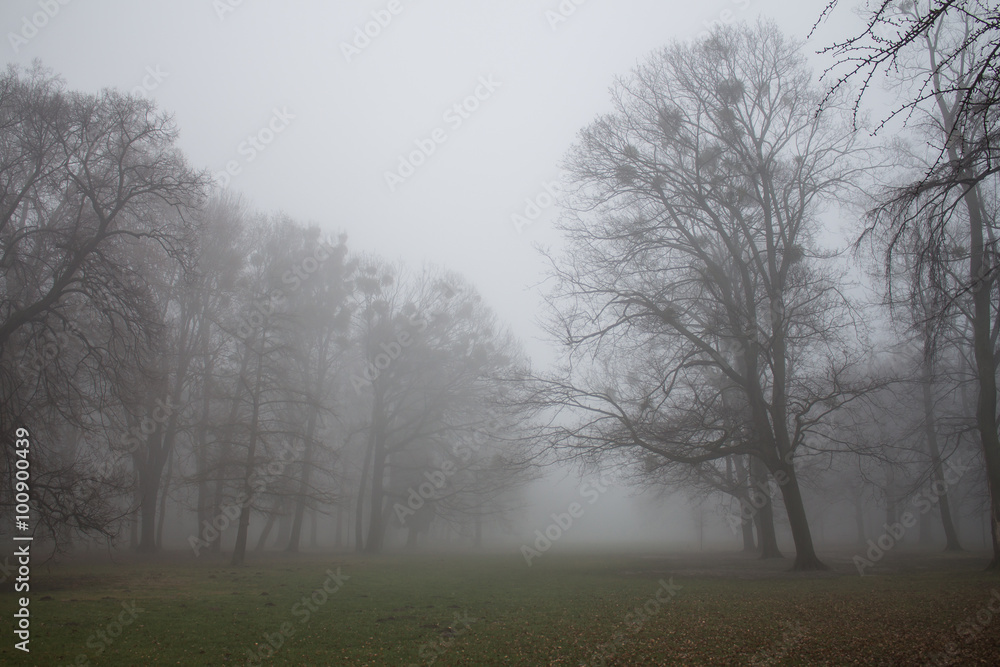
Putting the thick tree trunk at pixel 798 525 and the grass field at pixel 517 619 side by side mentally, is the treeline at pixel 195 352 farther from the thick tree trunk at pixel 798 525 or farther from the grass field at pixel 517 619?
the thick tree trunk at pixel 798 525

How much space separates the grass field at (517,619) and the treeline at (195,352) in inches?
110

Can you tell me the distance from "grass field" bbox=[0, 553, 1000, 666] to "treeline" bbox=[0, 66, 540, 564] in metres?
2.80

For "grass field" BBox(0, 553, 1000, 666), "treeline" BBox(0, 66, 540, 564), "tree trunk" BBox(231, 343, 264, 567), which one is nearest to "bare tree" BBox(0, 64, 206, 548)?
"treeline" BBox(0, 66, 540, 564)

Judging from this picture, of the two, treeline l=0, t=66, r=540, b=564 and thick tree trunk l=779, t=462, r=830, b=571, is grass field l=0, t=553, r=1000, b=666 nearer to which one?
thick tree trunk l=779, t=462, r=830, b=571

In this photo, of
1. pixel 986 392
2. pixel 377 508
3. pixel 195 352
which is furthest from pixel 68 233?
pixel 986 392

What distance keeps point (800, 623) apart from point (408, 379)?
83.0 ft

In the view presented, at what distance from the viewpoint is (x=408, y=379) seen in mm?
31984

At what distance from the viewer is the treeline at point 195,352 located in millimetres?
13258

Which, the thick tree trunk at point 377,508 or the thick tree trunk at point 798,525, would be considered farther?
the thick tree trunk at point 377,508

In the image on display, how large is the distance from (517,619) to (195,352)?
20749mm

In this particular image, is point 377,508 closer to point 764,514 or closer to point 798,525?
point 764,514

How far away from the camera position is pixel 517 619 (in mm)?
10430

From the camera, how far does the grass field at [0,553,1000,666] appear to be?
7.57 m

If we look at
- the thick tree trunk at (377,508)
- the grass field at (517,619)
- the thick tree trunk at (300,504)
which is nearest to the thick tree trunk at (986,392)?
the grass field at (517,619)
